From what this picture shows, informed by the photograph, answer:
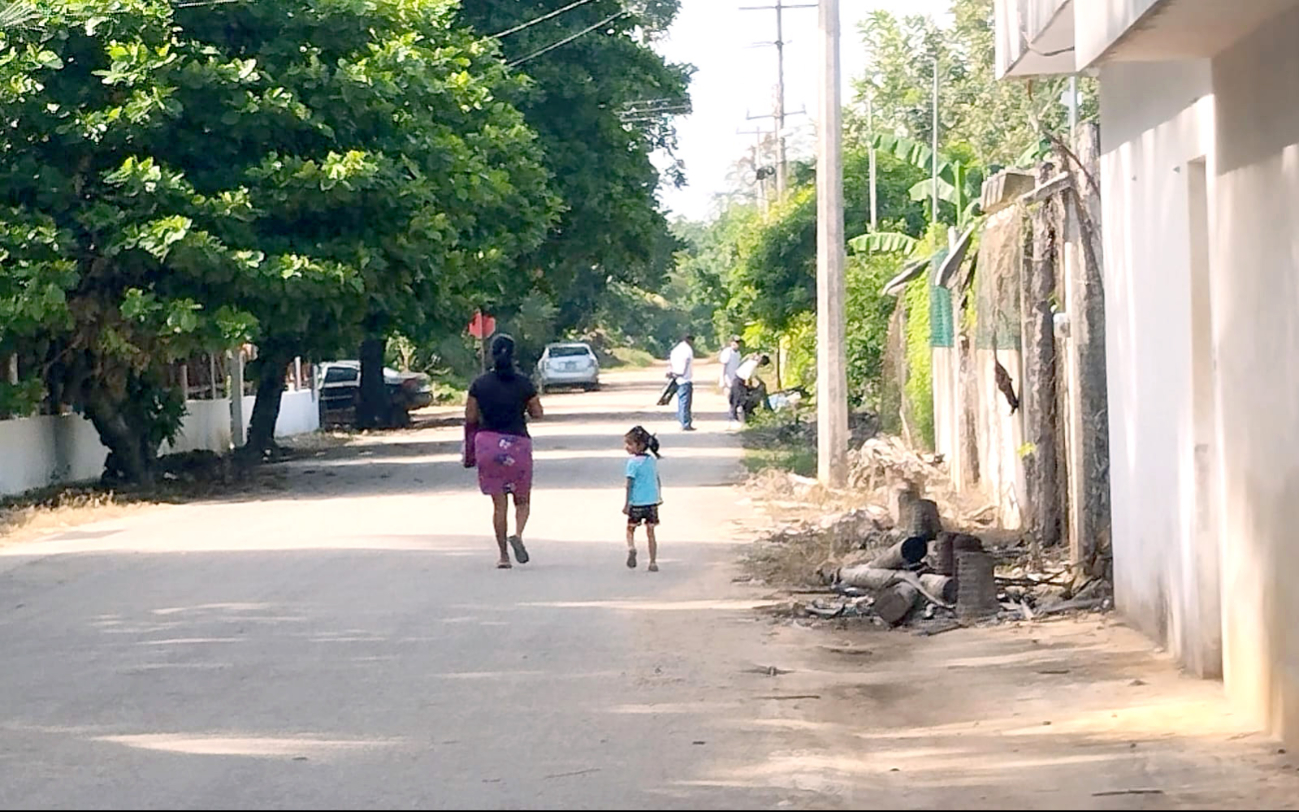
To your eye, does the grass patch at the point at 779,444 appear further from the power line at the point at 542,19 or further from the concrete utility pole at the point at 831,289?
the power line at the point at 542,19

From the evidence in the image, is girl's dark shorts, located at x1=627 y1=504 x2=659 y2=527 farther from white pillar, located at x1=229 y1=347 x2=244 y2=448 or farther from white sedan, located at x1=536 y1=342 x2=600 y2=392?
white sedan, located at x1=536 y1=342 x2=600 y2=392

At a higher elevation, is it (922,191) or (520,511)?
(922,191)

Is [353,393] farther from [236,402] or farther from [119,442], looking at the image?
[119,442]

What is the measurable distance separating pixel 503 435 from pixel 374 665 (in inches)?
205

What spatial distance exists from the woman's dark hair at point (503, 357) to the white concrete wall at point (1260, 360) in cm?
740

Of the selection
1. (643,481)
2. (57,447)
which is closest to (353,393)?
(57,447)

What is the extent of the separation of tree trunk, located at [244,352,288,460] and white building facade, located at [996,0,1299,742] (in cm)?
2098

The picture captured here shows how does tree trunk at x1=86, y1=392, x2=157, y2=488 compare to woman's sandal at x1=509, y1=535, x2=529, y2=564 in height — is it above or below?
above

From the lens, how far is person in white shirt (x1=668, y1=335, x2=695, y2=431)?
115 ft

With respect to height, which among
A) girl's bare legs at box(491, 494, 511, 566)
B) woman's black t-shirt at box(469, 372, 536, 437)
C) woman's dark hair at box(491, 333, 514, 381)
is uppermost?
woman's dark hair at box(491, 333, 514, 381)

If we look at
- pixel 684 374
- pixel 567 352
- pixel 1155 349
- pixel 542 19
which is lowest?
pixel 684 374

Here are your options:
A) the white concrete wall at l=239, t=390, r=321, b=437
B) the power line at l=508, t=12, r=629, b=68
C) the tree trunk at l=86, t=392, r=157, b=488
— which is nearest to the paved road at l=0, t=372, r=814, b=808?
the tree trunk at l=86, t=392, r=157, b=488

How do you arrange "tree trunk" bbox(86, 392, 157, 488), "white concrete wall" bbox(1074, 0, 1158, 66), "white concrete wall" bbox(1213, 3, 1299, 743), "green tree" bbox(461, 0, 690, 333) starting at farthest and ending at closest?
1. "green tree" bbox(461, 0, 690, 333)
2. "tree trunk" bbox(86, 392, 157, 488)
3. "white concrete wall" bbox(1074, 0, 1158, 66)
4. "white concrete wall" bbox(1213, 3, 1299, 743)

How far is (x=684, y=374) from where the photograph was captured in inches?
1419
